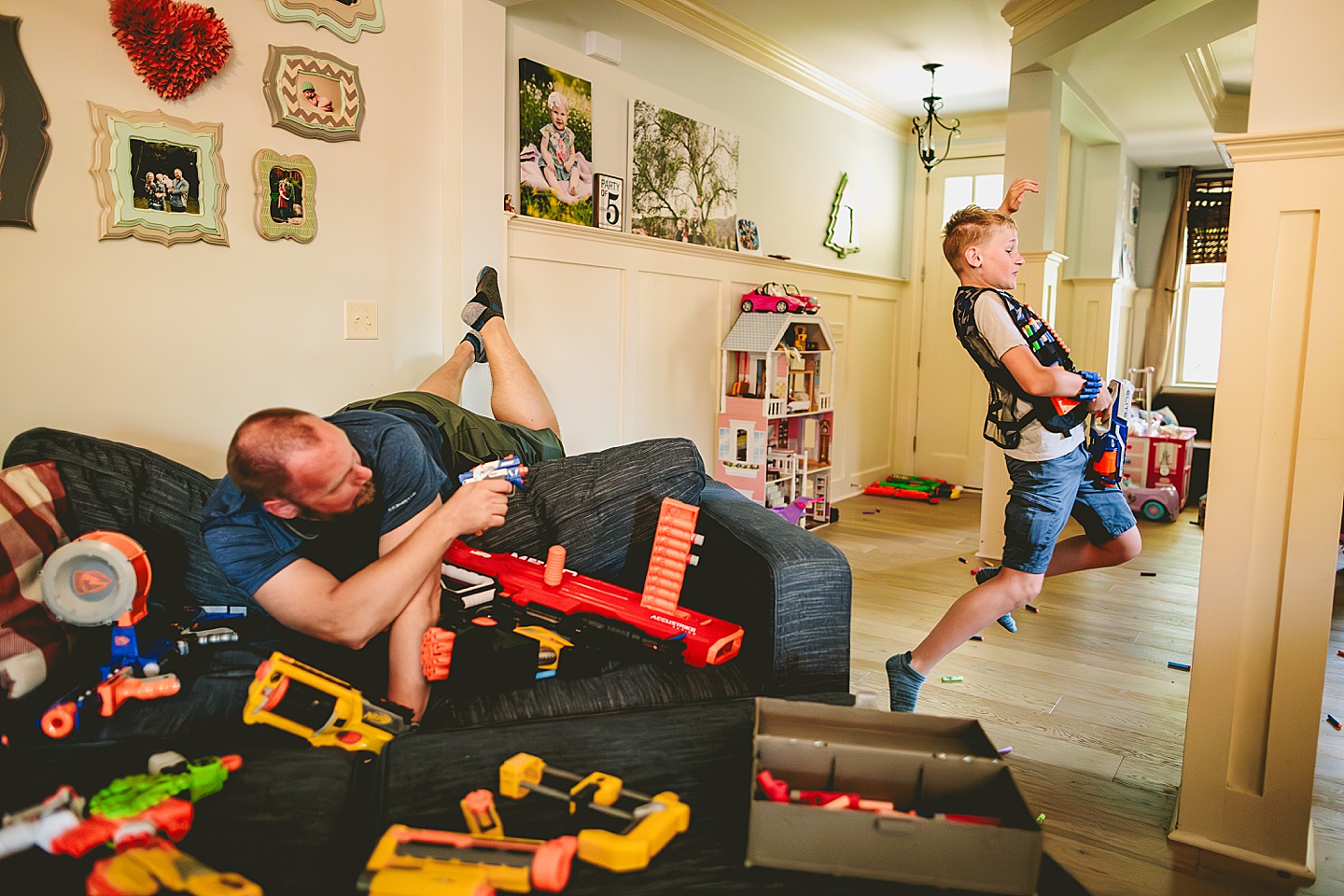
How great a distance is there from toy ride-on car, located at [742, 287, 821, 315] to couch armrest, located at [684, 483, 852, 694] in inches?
105

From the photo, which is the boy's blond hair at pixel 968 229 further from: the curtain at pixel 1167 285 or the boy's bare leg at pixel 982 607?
the curtain at pixel 1167 285

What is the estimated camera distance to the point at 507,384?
2.75m

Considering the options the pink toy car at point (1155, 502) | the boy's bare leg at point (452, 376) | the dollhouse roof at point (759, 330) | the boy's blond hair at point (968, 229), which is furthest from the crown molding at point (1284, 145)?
the pink toy car at point (1155, 502)

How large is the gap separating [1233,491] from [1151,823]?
0.76 meters

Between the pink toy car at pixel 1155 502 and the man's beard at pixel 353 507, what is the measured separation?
4840mm

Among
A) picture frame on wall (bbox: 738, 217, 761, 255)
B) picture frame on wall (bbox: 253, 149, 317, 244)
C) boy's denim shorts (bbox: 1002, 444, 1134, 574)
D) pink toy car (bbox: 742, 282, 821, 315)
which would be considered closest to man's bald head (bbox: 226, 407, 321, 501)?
picture frame on wall (bbox: 253, 149, 317, 244)

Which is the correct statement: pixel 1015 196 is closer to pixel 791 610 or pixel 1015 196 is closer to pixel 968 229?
pixel 968 229

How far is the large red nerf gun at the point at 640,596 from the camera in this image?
170 centimetres

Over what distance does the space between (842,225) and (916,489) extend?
1.79 m

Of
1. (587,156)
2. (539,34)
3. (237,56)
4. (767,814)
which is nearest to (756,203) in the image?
(587,156)

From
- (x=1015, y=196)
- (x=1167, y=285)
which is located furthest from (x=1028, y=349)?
(x=1167, y=285)

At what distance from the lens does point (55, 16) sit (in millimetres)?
1924

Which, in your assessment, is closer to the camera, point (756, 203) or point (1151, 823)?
point (1151, 823)

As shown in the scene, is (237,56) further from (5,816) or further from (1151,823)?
(1151,823)
